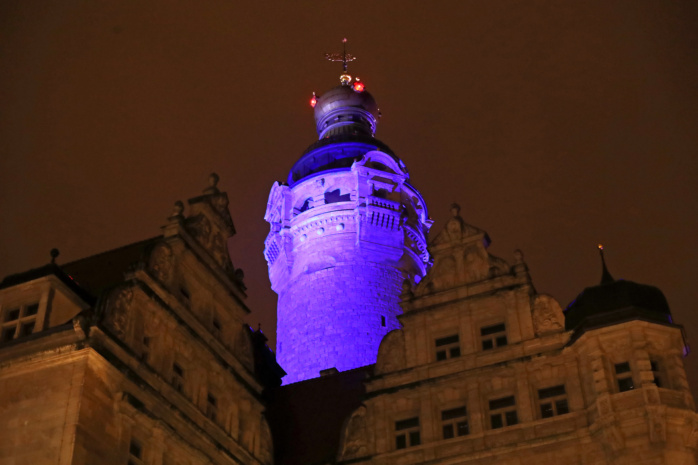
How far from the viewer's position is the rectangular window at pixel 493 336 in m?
26.6

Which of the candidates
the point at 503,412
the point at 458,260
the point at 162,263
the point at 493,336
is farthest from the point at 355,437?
the point at 162,263

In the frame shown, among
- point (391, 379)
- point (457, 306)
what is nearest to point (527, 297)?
point (457, 306)

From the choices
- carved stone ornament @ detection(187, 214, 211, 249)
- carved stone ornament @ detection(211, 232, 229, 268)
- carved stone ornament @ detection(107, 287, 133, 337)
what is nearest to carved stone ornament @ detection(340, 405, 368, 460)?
carved stone ornament @ detection(211, 232, 229, 268)

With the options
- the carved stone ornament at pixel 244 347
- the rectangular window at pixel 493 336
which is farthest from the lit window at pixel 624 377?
the carved stone ornament at pixel 244 347

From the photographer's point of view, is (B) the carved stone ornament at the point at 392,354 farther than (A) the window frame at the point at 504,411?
Yes

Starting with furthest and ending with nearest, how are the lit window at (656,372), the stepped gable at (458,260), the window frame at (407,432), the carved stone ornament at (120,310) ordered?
the stepped gable at (458,260), the window frame at (407,432), the lit window at (656,372), the carved stone ornament at (120,310)

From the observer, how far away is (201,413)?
1008 inches

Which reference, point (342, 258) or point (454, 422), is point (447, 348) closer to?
point (454, 422)

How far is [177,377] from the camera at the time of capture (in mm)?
25297

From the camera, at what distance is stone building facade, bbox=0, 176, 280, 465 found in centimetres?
2139

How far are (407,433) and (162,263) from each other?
7406 mm

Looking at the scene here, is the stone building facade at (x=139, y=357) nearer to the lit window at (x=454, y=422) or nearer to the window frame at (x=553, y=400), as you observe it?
the lit window at (x=454, y=422)

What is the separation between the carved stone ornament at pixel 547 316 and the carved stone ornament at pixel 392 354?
11.8ft

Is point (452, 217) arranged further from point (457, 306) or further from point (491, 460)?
point (491, 460)
